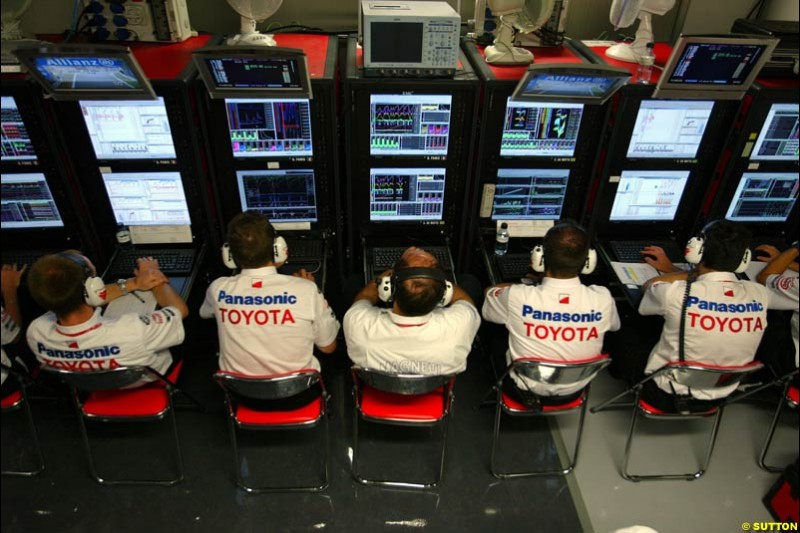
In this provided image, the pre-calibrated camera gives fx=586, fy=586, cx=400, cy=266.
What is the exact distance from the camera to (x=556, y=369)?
2561 mm

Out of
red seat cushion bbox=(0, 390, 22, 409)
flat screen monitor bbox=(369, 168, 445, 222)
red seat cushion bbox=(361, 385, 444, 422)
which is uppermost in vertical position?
flat screen monitor bbox=(369, 168, 445, 222)

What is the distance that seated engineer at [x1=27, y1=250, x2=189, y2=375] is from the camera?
7.79 ft

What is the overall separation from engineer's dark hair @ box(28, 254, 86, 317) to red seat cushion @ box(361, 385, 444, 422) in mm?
1335

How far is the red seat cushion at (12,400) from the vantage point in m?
2.31

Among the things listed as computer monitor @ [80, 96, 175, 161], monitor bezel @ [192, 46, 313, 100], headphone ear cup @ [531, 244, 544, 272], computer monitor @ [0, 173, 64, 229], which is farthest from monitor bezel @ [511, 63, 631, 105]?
computer monitor @ [0, 173, 64, 229]

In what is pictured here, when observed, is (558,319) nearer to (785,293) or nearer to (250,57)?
(785,293)

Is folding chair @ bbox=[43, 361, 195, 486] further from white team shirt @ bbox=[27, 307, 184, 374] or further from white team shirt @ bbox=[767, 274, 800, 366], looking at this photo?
white team shirt @ bbox=[767, 274, 800, 366]

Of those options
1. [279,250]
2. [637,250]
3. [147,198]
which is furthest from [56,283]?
[637,250]

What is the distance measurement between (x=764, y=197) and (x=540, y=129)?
147cm

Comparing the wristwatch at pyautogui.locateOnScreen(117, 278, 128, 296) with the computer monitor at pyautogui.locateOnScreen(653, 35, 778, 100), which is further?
the wristwatch at pyautogui.locateOnScreen(117, 278, 128, 296)

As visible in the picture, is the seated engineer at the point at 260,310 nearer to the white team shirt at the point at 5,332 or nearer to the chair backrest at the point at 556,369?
the white team shirt at the point at 5,332

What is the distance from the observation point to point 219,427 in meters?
3.29

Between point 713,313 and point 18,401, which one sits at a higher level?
point 713,313

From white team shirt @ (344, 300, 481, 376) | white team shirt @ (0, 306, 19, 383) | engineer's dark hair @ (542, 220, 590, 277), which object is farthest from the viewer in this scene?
engineer's dark hair @ (542, 220, 590, 277)
